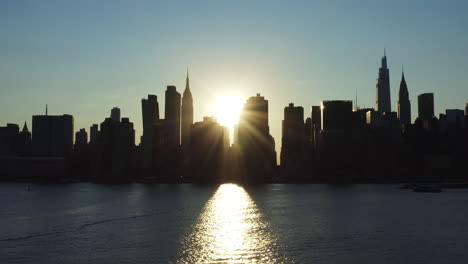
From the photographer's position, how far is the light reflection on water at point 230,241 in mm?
76375

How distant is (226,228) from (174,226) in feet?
39.2

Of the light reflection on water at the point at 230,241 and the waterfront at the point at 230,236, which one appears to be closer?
the waterfront at the point at 230,236

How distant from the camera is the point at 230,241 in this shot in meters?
93.2

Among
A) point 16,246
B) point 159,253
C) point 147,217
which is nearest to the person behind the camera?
point 159,253

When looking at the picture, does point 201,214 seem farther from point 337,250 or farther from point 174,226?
→ point 337,250

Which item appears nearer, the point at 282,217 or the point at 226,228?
the point at 226,228

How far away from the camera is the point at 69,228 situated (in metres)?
108

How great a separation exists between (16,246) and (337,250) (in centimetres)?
5426

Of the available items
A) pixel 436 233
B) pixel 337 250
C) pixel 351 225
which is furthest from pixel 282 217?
pixel 337 250

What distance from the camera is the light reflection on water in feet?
251

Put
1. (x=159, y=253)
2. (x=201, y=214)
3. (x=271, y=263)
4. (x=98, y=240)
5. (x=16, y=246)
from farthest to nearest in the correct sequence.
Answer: (x=201, y=214)
(x=98, y=240)
(x=16, y=246)
(x=159, y=253)
(x=271, y=263)

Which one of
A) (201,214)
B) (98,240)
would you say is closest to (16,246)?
(98,240)

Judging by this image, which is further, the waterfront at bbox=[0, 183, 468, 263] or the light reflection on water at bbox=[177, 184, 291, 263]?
the light reflection on water at bbox=[177, 184, 291, 263]

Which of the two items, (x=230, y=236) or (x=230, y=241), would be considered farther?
(x=230, y=236)
